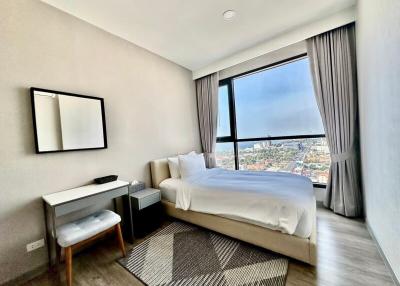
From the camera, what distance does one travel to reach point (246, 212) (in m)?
1.81

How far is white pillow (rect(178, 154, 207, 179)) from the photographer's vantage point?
274 cm

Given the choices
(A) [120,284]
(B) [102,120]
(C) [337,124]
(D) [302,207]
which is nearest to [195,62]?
(B) [102,120]

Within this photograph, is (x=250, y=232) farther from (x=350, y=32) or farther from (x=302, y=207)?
(x=350, y=32)

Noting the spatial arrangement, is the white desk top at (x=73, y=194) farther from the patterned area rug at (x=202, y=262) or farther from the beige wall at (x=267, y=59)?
the beige wall at (x=267, y=59)

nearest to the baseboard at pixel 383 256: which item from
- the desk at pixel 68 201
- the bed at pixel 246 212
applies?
the bed at pixel 246 212

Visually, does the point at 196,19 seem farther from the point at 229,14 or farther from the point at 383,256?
the point at 383,256

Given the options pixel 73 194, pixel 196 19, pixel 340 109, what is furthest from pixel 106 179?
pixel 340 109

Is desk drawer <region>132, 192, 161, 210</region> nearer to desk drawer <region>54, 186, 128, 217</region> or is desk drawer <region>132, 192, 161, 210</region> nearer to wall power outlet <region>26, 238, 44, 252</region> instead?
desk drawer <region>54, 186, 128, 217</region>

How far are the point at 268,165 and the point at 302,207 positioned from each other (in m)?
1.86

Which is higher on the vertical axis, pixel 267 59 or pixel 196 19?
pixel 196 19

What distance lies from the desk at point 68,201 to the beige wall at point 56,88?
8cm

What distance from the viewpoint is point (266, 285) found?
1.35m

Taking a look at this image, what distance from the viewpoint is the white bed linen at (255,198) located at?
1.56m

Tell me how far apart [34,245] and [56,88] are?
1629 millimetres
